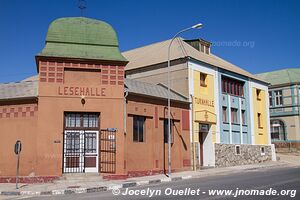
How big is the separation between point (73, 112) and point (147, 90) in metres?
5.66

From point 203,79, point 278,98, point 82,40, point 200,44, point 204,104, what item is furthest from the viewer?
point 278,98

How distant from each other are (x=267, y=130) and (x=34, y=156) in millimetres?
24224

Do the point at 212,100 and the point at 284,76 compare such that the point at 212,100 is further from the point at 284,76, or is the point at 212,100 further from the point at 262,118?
the point at 284,76

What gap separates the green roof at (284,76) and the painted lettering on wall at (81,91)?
31955 millimetres

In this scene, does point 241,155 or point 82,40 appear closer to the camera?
point 82,40

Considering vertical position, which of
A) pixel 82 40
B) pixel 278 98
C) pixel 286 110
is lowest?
pixel 286 110

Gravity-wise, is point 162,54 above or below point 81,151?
above

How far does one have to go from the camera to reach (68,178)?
18.3 meters

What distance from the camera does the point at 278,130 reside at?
147 feet

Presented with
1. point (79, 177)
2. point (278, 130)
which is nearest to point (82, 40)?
point (79, 177)

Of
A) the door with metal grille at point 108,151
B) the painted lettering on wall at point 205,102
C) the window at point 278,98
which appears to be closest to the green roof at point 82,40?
the door with metal grille at point 108,151

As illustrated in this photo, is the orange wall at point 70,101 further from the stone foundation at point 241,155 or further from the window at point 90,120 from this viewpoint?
the stone foundation at point 241,155

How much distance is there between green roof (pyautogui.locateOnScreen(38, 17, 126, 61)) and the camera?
65.4ft

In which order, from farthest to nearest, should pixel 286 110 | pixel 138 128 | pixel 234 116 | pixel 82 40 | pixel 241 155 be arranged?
pixel 286 110, pixel 234 116, pixel 241 155, pixel 138 128, pixel 82 40
